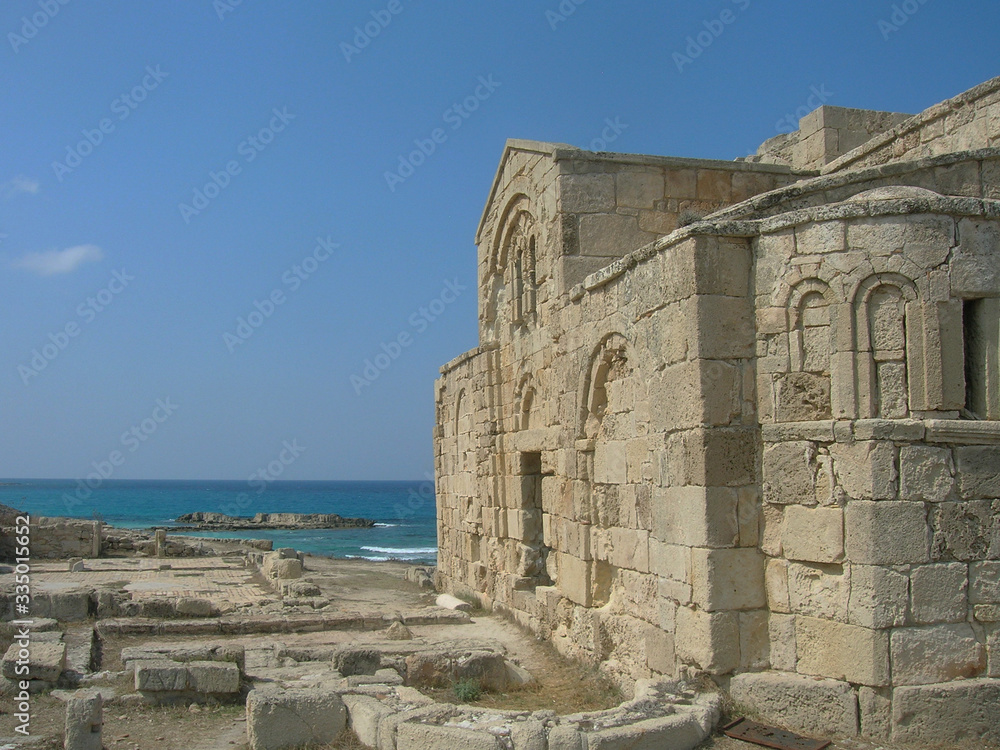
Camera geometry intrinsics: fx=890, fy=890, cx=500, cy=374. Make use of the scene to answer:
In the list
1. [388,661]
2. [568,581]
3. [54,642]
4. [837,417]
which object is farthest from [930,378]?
[54,642]

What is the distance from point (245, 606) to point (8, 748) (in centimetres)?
706

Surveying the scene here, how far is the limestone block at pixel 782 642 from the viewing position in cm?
619

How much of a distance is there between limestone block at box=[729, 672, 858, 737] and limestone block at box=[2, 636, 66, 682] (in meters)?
5.72

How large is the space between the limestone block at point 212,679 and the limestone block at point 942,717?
5128 millimetres

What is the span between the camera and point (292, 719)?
6.28 m

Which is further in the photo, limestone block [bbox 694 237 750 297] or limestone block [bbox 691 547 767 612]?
limestone block [bbox 694 237 750 297]

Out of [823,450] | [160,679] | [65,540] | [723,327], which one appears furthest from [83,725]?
[65,540]

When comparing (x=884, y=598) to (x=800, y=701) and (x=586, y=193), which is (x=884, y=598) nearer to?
(x=800, y=701)

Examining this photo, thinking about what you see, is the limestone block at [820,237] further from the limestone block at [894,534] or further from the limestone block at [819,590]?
the limestone block at [819,590]

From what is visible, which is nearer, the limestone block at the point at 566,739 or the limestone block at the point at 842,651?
the limestone block at the point at 566,739

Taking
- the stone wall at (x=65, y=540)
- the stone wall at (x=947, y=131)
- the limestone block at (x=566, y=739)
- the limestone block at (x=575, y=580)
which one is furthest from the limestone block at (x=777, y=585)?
A: the stone wall at (x=65, y=540)

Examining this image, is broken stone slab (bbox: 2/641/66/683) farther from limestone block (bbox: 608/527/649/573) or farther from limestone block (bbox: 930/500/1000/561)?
limestone block (bbox: 930/500/1000/561)

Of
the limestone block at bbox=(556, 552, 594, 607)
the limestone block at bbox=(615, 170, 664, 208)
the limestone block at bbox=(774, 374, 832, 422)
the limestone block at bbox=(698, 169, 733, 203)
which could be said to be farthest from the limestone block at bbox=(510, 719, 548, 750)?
the limestone block at bbox=(698, 169, 733, 203)

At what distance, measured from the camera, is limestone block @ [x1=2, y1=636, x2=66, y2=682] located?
24.9 feet
